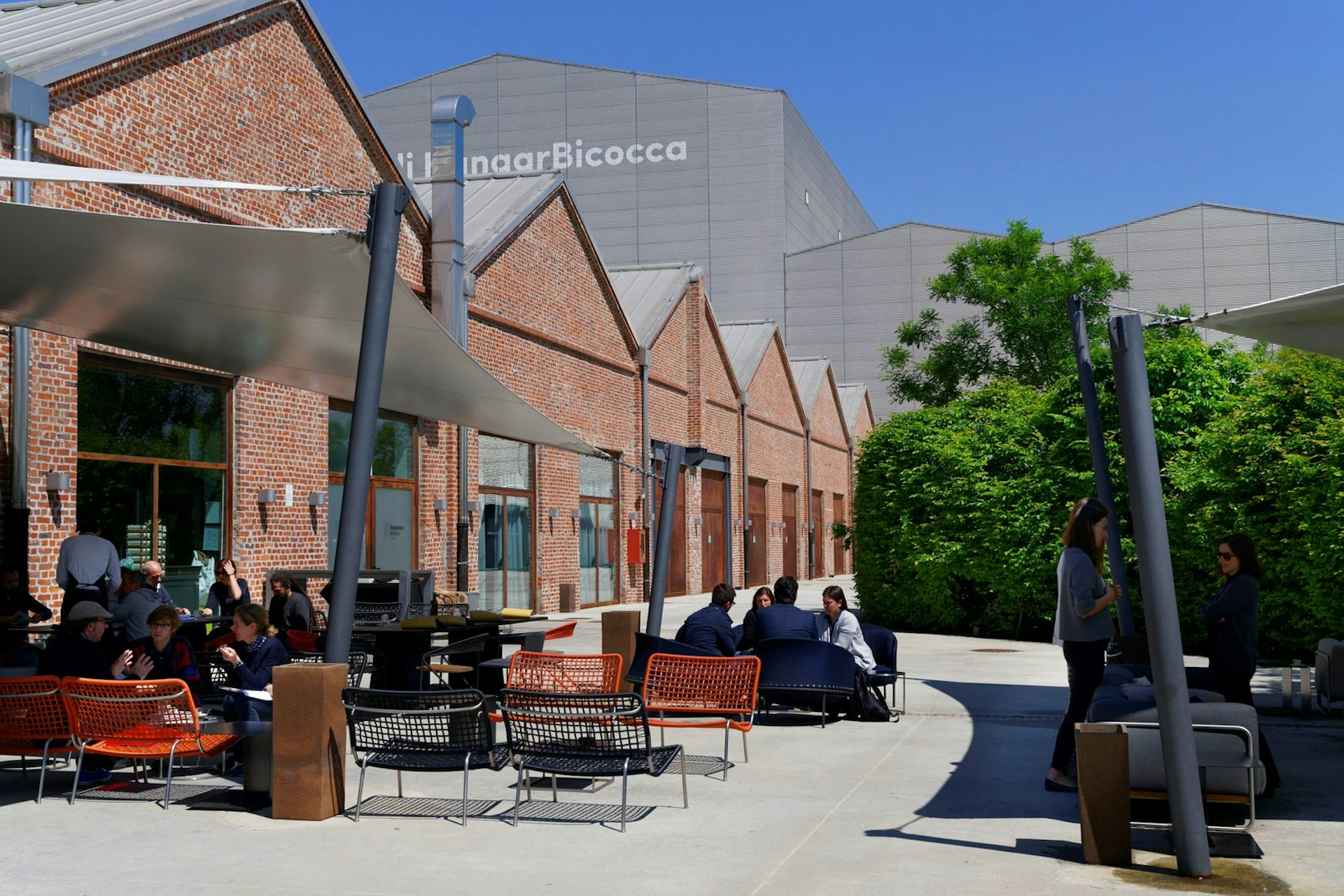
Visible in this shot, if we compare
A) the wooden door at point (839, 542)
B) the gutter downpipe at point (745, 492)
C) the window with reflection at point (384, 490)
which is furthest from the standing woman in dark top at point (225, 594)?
the wooden door at point (839, 542)

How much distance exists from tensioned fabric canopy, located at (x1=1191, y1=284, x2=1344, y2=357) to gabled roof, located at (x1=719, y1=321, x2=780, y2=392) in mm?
28833

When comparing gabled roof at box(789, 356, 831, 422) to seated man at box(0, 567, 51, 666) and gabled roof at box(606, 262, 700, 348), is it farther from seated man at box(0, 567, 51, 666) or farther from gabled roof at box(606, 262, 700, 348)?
seated man at box(0, 567, 51, 666)

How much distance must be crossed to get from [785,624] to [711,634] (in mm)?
1028

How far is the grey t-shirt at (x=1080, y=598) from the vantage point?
764 cm

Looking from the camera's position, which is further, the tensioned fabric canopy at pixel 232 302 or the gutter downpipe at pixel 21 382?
the gutter downpipe at pixel 21 382

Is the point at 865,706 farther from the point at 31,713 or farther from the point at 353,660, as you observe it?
the point at 31,713

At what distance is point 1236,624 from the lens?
7777mm

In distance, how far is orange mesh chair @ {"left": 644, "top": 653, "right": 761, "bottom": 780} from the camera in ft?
28.5

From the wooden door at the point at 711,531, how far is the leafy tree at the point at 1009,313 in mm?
7267

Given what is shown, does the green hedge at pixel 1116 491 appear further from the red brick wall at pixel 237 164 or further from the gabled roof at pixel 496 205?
the red brick wall at pixel 237 164

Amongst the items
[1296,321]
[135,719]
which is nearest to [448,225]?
[135,719]

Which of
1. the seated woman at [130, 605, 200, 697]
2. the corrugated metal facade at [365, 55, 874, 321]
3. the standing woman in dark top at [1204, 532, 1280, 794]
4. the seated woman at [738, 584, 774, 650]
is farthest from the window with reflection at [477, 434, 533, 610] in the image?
the corrugated metal facade at [365, 55, 874, 321]

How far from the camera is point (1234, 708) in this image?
6664 mm

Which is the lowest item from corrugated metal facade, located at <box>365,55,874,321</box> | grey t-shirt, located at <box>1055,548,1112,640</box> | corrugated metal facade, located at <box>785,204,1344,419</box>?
grey t-shirt, located at <box>1055,548,1112,640</box>
